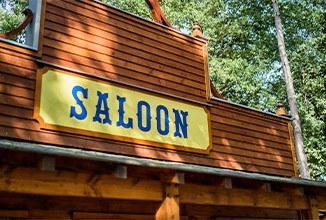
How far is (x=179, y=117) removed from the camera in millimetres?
8359

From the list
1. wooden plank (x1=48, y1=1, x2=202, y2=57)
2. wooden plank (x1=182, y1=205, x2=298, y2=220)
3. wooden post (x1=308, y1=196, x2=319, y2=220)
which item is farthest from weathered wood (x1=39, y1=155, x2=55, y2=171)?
wooden post (x1=308, y1=196, x2=319, y2=220)

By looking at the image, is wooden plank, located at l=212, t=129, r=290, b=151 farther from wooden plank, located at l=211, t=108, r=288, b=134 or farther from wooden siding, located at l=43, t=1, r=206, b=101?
wooden siding, located at l=43, t=1, r=206, b=101

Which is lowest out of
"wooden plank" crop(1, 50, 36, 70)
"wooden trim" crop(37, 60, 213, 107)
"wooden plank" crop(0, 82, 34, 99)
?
"wooden plank" crop(0, 82, 34, 99)

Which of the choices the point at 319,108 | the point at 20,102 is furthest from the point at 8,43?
the point at 319,108

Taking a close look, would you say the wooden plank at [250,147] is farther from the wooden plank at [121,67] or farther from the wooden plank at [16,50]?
the wooden plank at [16,50]

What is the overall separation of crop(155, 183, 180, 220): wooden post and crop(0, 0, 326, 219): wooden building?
15mm

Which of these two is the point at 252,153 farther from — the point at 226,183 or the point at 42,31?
the point at 42,31

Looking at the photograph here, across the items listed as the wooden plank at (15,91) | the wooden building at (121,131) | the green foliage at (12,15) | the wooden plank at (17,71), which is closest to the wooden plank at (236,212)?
the wooden building at (121,131)

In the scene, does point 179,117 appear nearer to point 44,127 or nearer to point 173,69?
point 173,69

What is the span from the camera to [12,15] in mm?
20953

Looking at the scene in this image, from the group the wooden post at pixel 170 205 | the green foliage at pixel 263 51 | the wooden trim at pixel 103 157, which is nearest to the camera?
the wooden trim at pixel 103 157

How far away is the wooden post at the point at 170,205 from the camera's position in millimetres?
5855

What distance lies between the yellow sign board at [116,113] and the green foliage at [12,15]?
13488mm

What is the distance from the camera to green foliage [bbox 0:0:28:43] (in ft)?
67.1
